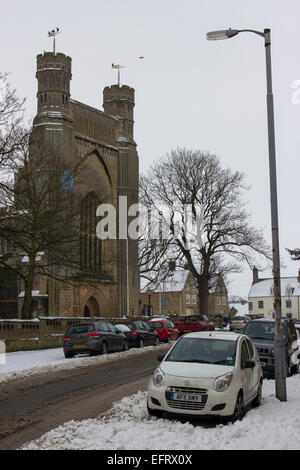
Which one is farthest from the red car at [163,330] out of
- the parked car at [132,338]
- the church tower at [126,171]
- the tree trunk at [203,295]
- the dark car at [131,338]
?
the church tower at [126,171]

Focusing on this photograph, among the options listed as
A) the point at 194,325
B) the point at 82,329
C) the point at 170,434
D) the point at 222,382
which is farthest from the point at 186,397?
the point at 194,325

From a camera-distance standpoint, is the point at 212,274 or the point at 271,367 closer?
the point at 271,367

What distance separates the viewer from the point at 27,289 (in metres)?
30.5

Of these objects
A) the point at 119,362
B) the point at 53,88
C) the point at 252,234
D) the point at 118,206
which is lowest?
→ the point at 119,362

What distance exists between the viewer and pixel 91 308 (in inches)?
2099

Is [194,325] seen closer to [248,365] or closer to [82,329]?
[82,329]

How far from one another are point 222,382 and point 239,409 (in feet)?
2.04

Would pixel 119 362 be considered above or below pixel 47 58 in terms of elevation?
below

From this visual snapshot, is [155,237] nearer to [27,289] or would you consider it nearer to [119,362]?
[27,289]

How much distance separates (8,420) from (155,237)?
3858cm

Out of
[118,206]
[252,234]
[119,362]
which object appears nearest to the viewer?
[119,362]

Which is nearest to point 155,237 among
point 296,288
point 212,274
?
point 212,274

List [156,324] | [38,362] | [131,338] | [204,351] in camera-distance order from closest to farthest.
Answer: [204,351]
[38,362]
[131,338]
[156,324]

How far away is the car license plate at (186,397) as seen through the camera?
30.8 feet
